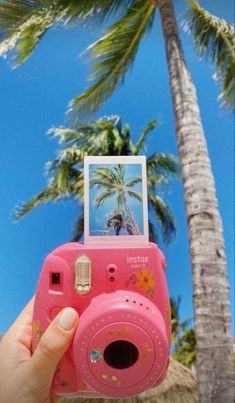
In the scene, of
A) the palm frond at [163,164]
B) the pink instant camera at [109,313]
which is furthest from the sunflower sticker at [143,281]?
the palm frond at [163,164]

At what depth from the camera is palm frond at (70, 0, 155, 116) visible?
18.5 feet

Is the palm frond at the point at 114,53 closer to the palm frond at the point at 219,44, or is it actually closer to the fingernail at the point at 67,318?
the palm frond at the point at 219,44

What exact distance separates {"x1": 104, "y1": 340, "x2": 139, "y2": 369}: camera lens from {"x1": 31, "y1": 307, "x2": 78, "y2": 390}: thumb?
0.07 m

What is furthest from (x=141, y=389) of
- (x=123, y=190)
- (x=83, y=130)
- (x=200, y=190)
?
(x=83, y=130)

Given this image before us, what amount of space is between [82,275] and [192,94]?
13.0 ft

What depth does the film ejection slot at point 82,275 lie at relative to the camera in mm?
970

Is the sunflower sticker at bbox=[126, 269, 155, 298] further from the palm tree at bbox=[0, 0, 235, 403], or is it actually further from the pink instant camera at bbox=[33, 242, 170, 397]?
the palm tree at bbox=[0, 0, 235, 403]

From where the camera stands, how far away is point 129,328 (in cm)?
91

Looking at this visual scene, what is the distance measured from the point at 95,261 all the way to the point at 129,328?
0.13m

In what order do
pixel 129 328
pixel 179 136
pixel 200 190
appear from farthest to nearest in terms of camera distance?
pixel 179 136 < pixel 200 190 < pixel 129 328

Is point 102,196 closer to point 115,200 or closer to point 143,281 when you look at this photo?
point 115,200

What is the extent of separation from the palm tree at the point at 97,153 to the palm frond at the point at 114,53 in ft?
6.55

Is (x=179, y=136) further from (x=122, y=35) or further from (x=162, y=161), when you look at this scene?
(x=162, y=161)

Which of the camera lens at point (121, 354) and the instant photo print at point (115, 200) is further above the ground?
the instant photo print at point (115, 200)
